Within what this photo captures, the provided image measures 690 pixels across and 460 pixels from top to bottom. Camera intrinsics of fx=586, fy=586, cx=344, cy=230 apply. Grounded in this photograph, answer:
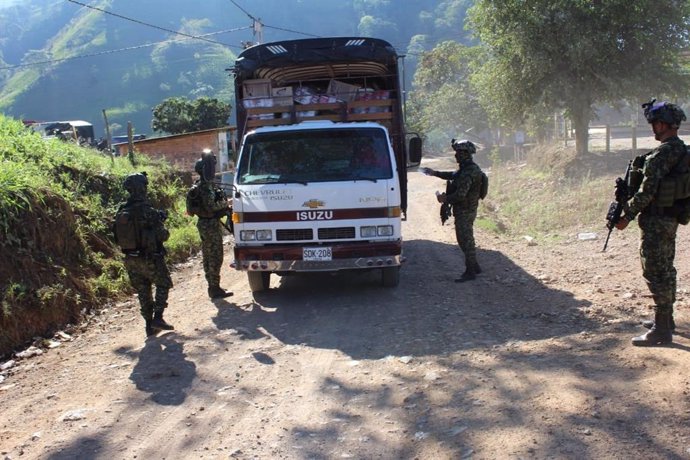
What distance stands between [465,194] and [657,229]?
329 centimetres

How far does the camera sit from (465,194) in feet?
25.3

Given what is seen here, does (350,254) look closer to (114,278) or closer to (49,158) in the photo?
(114,278)

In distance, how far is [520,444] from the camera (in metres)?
3.34

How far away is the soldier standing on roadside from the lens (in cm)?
771

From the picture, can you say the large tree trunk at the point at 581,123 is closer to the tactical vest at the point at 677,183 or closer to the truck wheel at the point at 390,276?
the truck wheel at the point at 390,276

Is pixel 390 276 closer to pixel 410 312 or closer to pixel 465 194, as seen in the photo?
pixel 410 312

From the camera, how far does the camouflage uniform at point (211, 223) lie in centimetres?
712

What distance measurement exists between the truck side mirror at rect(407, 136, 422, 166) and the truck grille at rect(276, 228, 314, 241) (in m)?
2.20

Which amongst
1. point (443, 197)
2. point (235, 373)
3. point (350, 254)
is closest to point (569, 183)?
point (443, 197)

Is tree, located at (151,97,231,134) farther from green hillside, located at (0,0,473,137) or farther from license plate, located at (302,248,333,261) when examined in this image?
green hillside, located at (0,0,473,137)

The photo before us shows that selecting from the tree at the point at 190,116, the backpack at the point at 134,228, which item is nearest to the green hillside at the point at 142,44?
the tree at the point at 190,116

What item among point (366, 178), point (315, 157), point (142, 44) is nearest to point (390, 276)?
point (366, 178)

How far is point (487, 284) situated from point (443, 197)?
128cm

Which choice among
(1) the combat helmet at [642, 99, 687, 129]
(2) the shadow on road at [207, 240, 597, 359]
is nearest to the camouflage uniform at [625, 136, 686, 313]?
(1) the combat helmet at [642, 99, 687, 129]
